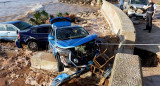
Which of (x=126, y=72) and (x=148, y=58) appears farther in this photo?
(x=148, y=58)

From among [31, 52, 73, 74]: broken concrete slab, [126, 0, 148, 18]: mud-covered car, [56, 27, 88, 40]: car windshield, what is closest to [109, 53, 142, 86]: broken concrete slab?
[56, 27, 88, 40]: car windshield

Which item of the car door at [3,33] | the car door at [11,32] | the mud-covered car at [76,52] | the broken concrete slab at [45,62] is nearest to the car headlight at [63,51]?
the mud-covered car at [76,52]

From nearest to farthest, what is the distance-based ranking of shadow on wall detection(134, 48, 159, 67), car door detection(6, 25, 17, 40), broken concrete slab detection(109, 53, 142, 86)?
broken concrete slab detection(109, 53, 142, 86) < shadow on wall detection(134, 48, 159, 67) < car door detection(6, 25, 17, 40)

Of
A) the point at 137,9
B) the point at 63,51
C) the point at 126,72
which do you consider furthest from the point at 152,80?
the point at 137,9

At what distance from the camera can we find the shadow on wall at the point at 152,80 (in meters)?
4.52

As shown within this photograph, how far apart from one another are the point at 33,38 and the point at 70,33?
3341 mm

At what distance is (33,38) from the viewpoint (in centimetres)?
886

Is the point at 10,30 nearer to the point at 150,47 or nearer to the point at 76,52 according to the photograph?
the point at 76,52

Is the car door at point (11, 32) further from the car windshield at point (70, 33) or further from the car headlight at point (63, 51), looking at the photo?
the car headlight at point (63, 51)

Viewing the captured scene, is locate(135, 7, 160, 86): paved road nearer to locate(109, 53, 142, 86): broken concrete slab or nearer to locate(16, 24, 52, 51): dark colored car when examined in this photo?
locate(109, 53, 142, 86): broken concrete slab

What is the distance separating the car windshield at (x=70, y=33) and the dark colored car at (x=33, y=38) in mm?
2613

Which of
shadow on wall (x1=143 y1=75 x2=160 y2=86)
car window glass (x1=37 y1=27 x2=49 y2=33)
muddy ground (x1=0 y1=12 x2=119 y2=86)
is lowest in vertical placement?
muddy ground (x1=0 y1=12 x2=119 y2=86)

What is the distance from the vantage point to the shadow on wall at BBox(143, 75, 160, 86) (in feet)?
14.8

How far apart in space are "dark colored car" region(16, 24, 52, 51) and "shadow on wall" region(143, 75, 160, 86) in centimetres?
607
